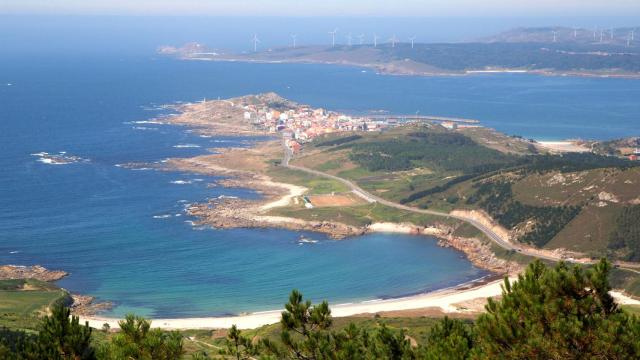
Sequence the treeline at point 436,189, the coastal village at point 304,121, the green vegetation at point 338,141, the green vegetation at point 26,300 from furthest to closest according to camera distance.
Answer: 1. the coastal village at point 304,121
2. the green vegetation at point 338,141
3. the treeline at point 436,189
4. the green vegetation at point 26,300

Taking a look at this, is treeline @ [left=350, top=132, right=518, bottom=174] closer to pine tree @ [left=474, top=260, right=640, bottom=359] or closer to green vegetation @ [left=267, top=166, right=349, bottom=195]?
green vegetation @ [left=267, top=166, right=349, bottom=195]

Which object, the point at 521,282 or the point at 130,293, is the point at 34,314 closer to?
the point at 130,293

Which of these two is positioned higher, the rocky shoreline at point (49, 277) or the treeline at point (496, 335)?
the treeline at point (496, 335)

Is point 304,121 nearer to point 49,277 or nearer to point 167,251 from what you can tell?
point 167,251

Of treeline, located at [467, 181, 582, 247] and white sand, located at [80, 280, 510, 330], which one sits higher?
treeline, located at [467, 181, 582, 247]

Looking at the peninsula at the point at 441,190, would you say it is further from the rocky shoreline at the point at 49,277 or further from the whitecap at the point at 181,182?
the rocky shoreline at the point at 49,277

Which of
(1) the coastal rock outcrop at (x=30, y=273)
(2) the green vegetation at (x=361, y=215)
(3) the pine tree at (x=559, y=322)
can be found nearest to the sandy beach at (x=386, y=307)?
(1) the coastal rock outcrop at (x=30, y=273)

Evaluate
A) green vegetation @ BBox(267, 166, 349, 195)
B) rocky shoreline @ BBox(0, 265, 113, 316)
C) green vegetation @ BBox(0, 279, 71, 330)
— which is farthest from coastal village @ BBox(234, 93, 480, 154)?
green vegetation @ BBox(0, 279, 71, 330)
